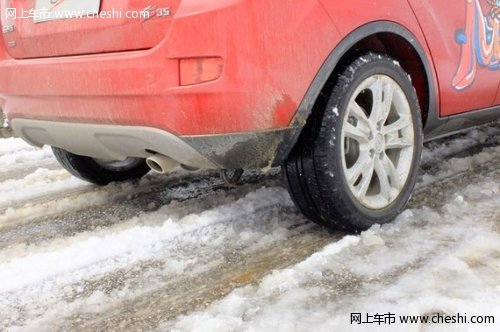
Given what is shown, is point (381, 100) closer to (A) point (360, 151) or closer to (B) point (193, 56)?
(A) point (360, 151)

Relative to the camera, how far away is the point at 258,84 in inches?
76.7

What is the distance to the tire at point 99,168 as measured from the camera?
330 centimetres

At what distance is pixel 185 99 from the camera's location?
1.94 m

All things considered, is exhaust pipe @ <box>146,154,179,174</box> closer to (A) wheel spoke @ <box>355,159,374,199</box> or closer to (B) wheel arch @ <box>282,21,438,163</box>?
(B) wheel arch @ <box>282,21,438,163</box>

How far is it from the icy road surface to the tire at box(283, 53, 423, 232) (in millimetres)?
128

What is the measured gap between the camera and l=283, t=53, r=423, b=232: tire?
2.23 meters

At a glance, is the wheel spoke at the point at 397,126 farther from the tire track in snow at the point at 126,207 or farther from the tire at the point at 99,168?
the tire at the point at 99,168

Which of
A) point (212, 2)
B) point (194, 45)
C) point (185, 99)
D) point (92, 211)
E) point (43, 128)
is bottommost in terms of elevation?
point (92, 211)

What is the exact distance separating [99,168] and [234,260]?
1.58 meters

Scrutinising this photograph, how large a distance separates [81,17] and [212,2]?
626 millimetres

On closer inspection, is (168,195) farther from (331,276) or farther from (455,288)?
(455,288)

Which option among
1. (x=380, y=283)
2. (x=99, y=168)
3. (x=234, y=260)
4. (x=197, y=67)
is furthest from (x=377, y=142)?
(x=99, y=168)

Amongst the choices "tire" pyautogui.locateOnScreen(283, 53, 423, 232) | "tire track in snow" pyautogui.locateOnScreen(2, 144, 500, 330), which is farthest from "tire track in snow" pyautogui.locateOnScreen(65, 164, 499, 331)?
"tire" pyautogui.locateOnScreen(283, 53, 423, 232)

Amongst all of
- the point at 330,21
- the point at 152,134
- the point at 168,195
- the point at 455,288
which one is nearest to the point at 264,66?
the point at 330,21
